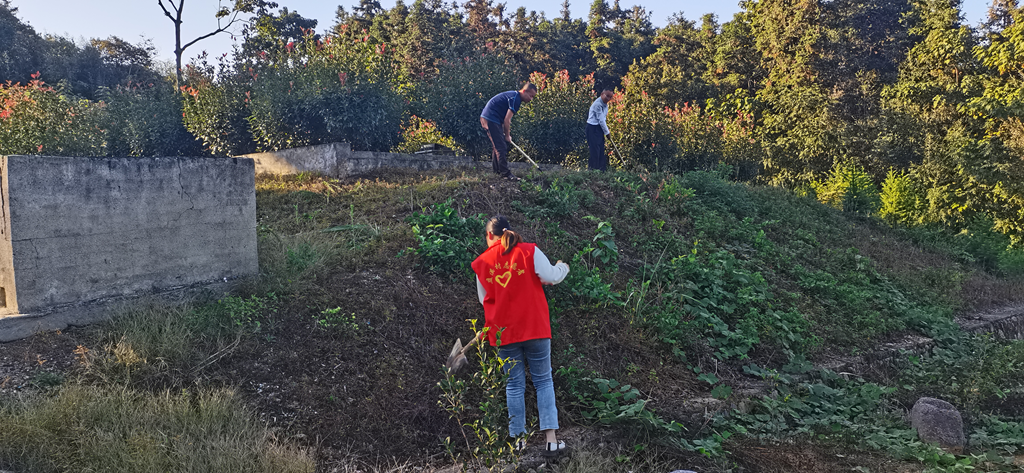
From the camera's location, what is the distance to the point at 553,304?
5496 mm

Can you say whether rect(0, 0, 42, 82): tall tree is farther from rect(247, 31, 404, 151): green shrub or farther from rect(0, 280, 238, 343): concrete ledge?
rect(0, 280, 238, 343): concrete ledge

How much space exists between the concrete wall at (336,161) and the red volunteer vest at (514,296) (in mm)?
5525

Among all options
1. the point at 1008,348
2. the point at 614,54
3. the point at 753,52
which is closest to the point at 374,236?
the point at 1008,348

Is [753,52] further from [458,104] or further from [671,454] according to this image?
[671,454]

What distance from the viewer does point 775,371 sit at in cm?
560

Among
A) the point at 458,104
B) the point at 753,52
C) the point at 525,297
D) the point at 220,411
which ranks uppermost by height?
the point at 753,52

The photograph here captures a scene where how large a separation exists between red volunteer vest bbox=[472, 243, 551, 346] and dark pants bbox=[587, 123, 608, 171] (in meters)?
6.61

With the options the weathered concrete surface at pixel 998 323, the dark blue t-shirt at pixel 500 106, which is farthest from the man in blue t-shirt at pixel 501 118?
the weathered concrete surface at pixel 998 323

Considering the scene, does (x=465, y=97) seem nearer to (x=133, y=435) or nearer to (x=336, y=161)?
(x=336, y=161)

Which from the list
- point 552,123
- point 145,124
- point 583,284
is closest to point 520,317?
point 583,284

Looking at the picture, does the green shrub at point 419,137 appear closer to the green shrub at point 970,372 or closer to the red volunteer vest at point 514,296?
the red volunteer vest at point 514,296

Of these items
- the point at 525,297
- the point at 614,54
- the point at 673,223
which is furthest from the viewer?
the point at 614,54

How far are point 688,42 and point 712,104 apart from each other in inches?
144

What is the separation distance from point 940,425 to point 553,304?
303 cm
